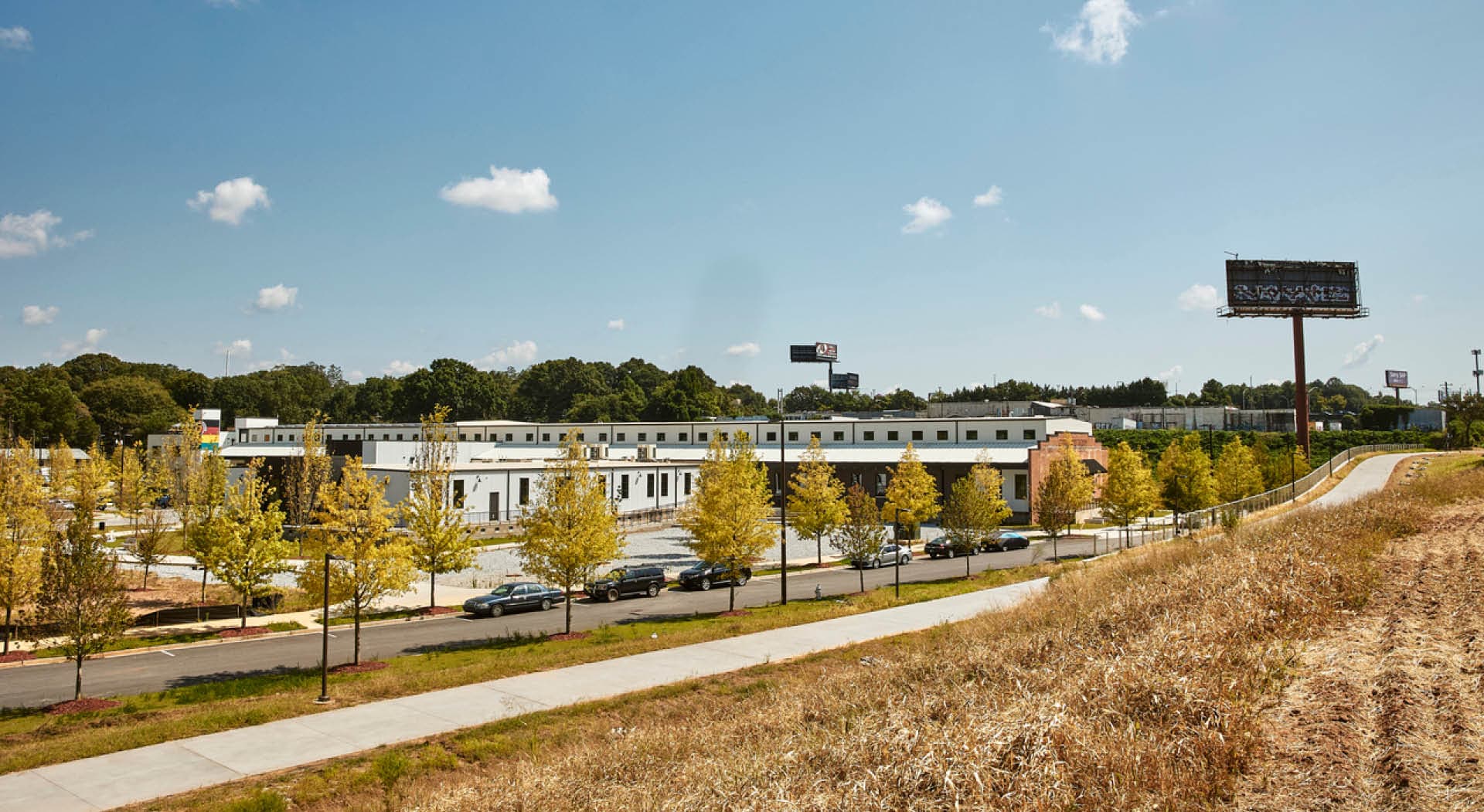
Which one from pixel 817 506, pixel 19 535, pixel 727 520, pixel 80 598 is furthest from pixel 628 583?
pixel 19 535

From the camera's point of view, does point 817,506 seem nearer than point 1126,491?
Yes

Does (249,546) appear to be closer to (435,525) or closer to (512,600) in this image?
(435,525)

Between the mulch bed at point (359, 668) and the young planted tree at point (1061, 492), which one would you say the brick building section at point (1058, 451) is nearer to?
the young planted tree at point (1061, 492)

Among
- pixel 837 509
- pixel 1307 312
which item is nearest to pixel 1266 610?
pixel 837 509

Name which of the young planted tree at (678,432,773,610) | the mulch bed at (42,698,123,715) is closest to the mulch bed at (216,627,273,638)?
the mulch bed at (42,698,123,715)

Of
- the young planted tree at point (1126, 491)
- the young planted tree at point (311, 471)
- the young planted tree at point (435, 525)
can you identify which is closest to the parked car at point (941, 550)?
the young planted tree at point (1126, 491)

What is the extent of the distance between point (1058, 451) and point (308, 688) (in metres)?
60.3

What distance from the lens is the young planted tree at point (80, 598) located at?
20766 millimetres

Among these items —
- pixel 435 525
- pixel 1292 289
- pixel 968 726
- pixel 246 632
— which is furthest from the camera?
pixel 1292 289

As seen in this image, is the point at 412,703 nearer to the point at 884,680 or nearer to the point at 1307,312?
the point at 884,680

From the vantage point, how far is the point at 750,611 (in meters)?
32.0

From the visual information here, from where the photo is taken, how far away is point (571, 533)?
28.6m

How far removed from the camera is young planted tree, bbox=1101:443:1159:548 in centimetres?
4975

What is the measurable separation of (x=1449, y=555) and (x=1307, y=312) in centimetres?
6879
